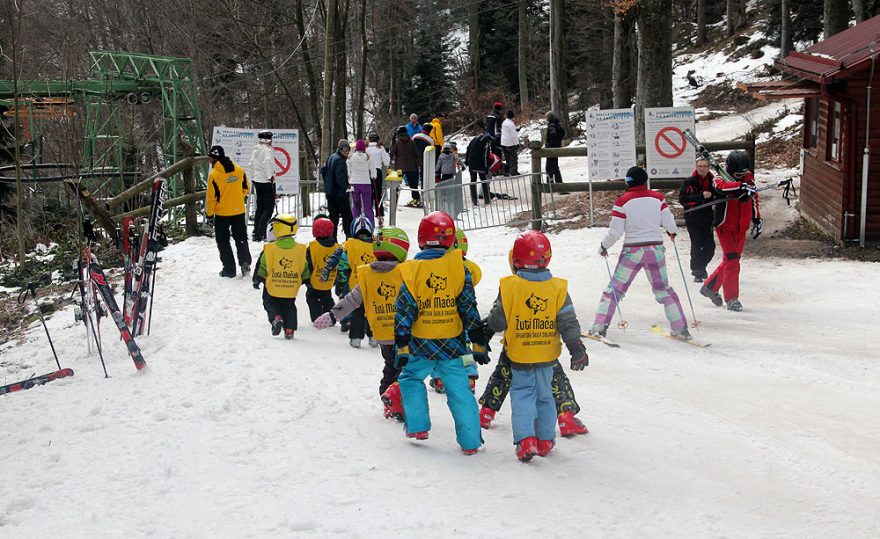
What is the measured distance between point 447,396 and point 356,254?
345 centimetres

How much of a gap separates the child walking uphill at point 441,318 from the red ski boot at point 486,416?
22.1 inches

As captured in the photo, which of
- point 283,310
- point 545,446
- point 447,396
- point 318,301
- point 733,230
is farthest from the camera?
point 733,230

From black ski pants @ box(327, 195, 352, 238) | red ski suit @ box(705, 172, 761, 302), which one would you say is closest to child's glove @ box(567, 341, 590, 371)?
red ski suit @ box(705, 172, 761, 302)

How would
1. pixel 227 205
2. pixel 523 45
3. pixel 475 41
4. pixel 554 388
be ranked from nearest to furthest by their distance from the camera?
pixel 554 388, pixel 227 205, pixel 523 45, pixel 475 41

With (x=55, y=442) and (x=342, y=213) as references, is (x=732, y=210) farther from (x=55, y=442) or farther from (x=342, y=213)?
(x=55, y=442)

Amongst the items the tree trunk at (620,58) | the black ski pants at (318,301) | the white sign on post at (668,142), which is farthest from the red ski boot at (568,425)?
the tree trunk at (620,58)

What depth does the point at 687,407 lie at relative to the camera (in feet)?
26.8

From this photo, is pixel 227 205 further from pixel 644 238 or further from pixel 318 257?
pixel 644 238

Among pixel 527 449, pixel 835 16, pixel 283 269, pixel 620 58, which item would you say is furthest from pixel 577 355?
pixel 620 58

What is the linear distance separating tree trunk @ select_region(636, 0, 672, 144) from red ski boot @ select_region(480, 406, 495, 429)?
1394 cm

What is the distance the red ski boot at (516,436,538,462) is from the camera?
6.64 meters

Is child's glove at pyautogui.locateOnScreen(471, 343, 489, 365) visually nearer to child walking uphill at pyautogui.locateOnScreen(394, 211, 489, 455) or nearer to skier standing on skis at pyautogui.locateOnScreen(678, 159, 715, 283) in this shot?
child walking uphill at pyautogui.locateOnScreen(394, 211, 489, 455)

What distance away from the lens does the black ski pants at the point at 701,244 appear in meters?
13.4

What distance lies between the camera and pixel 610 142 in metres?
17.5
